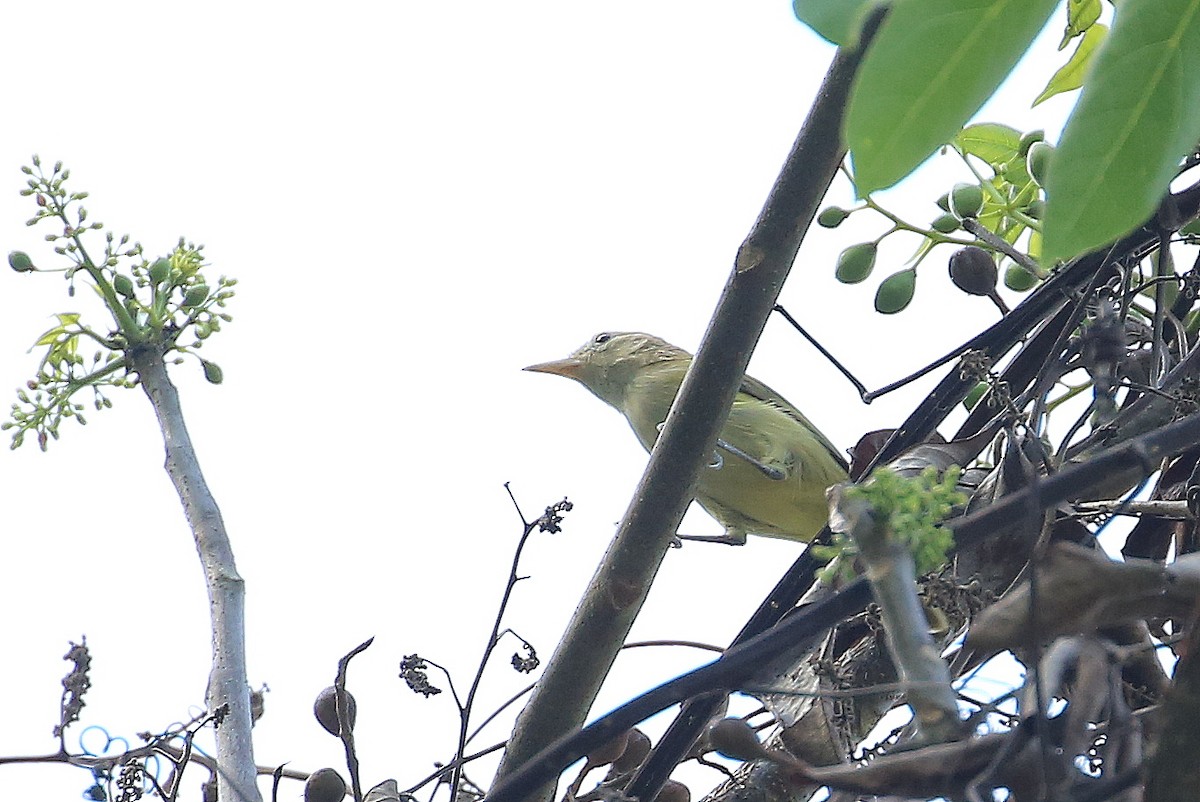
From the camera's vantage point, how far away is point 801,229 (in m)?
1.78

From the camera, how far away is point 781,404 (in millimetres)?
4645

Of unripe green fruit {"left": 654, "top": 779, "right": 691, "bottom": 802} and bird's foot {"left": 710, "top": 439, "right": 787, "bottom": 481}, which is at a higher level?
bird's foot {"left": 710, "top": 439, "right": 787, "bottom": 481}

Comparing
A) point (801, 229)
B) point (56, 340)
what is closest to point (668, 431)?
point (801, 229)

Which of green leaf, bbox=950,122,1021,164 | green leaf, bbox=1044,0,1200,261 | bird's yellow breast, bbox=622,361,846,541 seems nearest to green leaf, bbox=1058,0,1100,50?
green leaf, bbox=950,122,1021,164

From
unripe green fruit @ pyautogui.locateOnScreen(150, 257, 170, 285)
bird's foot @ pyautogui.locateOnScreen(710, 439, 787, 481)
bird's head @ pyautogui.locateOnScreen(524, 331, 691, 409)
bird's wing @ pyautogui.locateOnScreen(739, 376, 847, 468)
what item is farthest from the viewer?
bird's head @ pyautogui.locateOnScreen(524, 331, 691, 409)

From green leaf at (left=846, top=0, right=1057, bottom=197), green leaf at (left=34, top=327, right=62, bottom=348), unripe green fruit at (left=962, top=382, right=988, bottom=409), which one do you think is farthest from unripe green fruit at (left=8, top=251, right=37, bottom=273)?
green leaf at (left=846, top=0, right=1057, bottom=197)

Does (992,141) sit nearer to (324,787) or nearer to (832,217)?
(832,217)

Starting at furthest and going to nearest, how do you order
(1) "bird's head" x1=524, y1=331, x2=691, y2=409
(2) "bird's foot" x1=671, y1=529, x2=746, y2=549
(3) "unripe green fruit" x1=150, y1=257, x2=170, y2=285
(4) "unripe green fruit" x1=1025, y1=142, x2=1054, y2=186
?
(1) "bird's head" x1=524, y1=331, x2=691, y2=409 < (2) "bird's foot" x1=671, y1=529, x2=746, y2=549 < (3) "unripe green fruit" x1=150, y1=257, x2=170, y2=285 < (4) "unripe green fruit" x1=1025, y1=142, x2=1054, y2=186

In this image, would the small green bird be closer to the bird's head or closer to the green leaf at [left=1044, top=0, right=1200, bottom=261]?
the bird's head

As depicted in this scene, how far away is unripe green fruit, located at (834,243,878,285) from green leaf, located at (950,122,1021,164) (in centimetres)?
27

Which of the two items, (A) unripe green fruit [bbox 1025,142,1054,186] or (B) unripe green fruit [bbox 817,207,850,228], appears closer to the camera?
(A) unripe green fruit [bbox 1025,142,1054,186]

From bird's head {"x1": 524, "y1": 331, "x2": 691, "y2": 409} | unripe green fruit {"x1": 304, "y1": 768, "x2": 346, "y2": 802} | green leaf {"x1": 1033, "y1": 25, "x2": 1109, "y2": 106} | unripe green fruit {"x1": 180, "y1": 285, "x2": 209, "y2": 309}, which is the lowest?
unripe green fruit {"x1": 304, "y1": 768, "x2": 346, "y2": 802}

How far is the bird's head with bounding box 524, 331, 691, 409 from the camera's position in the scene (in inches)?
195

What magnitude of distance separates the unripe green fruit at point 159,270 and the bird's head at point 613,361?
255cm
